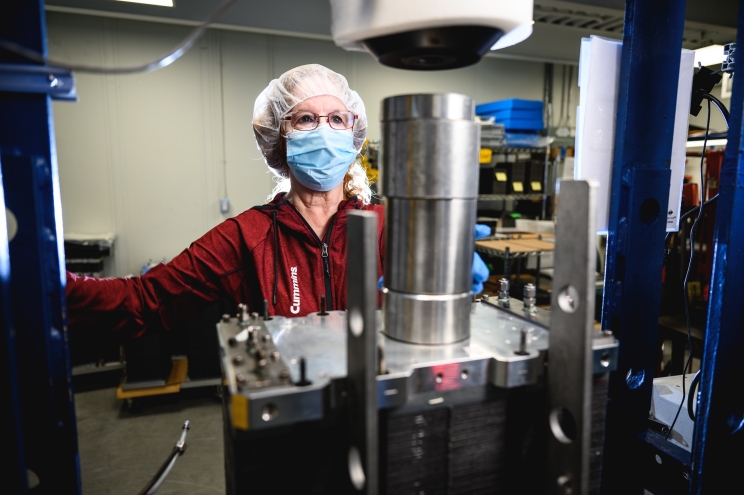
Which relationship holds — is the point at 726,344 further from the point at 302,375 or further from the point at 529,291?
the point at 302,375

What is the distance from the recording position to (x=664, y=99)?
2.63 feet

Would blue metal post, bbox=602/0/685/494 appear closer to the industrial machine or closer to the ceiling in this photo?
the industrial machine

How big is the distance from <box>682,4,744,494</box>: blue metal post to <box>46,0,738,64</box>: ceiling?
109 inches

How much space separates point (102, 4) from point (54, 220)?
3246mm

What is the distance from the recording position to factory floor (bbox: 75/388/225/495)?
2342 millimetres

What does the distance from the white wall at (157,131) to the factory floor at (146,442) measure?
1.09 metres

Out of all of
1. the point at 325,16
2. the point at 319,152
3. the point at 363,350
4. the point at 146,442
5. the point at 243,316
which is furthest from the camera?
the point at 325,16

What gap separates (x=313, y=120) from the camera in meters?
1.33

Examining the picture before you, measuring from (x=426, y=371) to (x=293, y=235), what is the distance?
0.90 m

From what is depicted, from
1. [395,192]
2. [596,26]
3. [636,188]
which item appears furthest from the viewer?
[596,26]

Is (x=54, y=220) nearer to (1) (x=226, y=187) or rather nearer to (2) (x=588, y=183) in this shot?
(2) (x=588, y=183)

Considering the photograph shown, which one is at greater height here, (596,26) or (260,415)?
(596,26)

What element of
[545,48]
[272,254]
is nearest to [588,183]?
A: [272,254]

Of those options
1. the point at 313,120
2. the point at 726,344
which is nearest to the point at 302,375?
the point at 726,344
